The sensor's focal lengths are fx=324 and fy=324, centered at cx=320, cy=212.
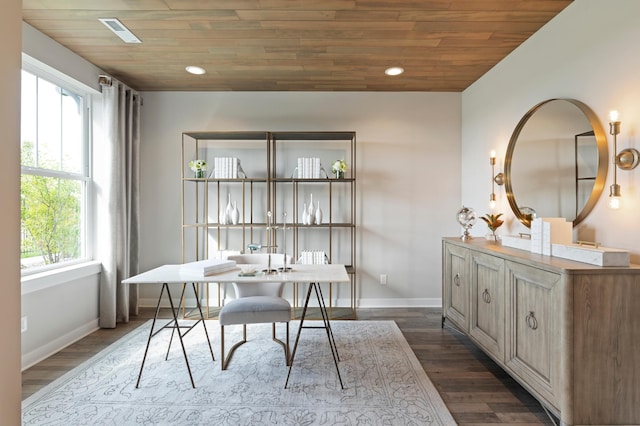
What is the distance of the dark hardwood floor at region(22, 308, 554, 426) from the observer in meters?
1.98

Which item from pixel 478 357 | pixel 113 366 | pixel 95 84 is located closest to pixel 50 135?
pixel 95 84

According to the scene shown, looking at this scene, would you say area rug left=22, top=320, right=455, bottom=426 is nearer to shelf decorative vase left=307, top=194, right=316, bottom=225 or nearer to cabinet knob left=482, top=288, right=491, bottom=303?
cabinet knob left=482, top=288, right=491, bottom=303

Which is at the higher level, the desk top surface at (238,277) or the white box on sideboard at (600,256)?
the white box on sideboard at (600,256)

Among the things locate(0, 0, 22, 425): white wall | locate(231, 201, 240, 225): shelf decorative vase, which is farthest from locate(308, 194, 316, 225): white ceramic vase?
locate(0, 0, 22, 425): white wall

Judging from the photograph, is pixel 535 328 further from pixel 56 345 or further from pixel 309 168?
pixel 56 345

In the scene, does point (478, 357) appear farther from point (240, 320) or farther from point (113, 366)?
point (113, 366)

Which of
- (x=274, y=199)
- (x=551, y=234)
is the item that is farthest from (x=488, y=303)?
(x=274, y=199)

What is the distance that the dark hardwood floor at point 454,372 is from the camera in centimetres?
198

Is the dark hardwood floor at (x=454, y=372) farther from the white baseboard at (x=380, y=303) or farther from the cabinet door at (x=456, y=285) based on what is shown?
the white baseboard at (x=380, y=303)

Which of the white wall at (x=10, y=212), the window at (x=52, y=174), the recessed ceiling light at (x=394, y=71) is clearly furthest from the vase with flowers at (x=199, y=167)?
the white wall at (x=10, y=212)

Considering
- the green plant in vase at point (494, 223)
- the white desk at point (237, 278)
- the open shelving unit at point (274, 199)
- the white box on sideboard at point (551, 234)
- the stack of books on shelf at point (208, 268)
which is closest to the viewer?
the white box on sideboard at point (551, 234)

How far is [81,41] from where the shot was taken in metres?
2.81

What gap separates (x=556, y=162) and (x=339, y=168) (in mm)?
1999

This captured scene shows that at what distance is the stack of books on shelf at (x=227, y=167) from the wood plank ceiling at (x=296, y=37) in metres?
0.88
